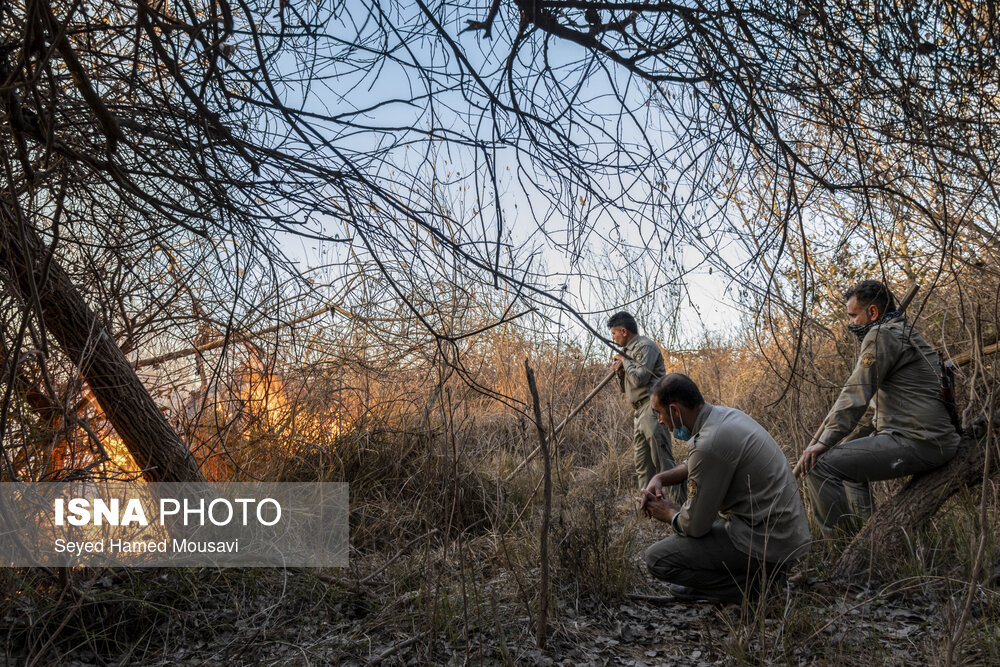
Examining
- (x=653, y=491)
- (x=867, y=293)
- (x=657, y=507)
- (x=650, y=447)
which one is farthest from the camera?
(x=650, y=447)

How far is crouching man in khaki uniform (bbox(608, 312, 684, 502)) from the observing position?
6.52 m

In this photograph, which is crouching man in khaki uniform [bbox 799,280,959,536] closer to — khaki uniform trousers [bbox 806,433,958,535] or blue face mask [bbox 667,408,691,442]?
khaki uniform trousers [bbox 806,433,958,535]

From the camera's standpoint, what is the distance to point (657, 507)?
13.9 ft

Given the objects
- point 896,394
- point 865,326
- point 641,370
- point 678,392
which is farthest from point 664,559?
point 641,370

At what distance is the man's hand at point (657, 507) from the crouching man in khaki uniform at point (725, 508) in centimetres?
1

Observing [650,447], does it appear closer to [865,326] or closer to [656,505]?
[656,505]

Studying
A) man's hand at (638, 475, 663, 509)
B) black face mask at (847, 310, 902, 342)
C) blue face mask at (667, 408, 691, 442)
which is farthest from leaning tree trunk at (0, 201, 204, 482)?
black face mask at (847, 310, 902, 342)

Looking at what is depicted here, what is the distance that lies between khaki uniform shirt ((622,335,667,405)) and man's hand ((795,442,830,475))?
1.88m

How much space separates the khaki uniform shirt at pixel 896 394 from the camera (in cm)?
415

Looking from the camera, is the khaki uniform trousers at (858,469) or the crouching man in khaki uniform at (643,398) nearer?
the khaki uniform trousers at (858,469)

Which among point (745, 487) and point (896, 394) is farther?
point (896, 394)

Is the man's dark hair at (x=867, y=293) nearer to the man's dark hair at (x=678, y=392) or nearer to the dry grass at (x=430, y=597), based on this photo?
the dry grass at (x=430, y=597)

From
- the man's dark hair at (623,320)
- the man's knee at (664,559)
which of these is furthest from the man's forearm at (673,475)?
the man's dark hair at (623,320)

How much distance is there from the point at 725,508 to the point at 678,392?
69 cm
